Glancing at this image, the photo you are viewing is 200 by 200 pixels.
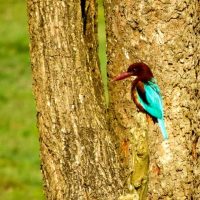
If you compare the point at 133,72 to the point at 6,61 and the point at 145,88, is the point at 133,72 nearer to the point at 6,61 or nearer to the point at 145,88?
the point at 145,88

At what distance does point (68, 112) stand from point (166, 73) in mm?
591

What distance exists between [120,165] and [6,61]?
775cm

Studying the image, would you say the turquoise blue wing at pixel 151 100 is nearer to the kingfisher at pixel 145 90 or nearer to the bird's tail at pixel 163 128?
the kingfisher at pixel 145 90

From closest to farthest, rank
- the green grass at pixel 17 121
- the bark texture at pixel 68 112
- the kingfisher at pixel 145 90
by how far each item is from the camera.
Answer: the kingfisher at pixel 145 90 → the bark texture at pixel 68 112 → the green grass at pixel 17 121

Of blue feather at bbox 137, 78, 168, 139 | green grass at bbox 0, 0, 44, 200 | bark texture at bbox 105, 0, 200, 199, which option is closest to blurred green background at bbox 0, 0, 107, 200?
green grass at bbox 0, 0, 44, 200

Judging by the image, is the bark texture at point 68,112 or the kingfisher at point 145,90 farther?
the bark texture at point 68,112

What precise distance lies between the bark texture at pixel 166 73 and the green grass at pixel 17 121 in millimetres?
3631

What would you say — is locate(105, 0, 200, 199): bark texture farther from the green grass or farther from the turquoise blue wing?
the green grass

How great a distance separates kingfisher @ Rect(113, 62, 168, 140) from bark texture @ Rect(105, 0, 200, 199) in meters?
0.45

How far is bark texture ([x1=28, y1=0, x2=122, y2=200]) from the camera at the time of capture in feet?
15.3

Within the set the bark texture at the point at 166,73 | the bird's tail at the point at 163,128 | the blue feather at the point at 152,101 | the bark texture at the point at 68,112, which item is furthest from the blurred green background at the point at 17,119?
the blue feather at the point at 152,101

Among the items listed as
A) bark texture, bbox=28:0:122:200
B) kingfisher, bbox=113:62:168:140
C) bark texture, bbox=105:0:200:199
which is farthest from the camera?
bark texture, bbox=105:0:200:199

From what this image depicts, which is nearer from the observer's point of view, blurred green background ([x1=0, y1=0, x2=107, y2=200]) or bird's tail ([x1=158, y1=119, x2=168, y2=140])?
bird's tail ([x1=158, y1=119, x2=168, y2=140])

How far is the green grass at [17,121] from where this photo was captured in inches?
350
